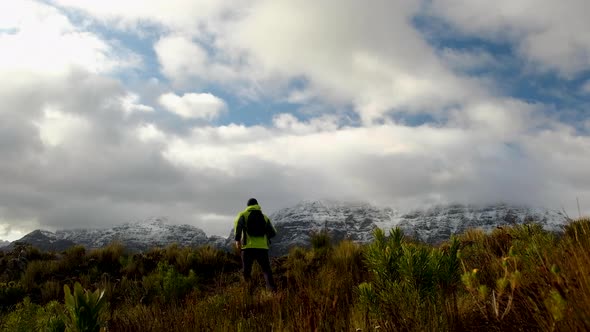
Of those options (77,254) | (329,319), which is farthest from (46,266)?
(329,319)

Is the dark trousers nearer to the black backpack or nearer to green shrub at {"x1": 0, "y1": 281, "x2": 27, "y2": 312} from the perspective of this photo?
the black backpack

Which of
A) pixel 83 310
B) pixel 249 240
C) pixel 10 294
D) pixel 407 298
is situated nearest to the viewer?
pixel 83 310

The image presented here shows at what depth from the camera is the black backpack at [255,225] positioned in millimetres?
9469

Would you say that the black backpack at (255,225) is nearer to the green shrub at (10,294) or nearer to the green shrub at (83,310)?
the green shrub at (10,294)

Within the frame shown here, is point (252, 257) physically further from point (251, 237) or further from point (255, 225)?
point (255, 225)

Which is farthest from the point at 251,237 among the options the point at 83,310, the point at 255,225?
the point at 83,310

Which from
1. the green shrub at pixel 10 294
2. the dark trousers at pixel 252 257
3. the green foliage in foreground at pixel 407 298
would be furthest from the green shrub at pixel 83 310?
the green shrub at pixel 10 294

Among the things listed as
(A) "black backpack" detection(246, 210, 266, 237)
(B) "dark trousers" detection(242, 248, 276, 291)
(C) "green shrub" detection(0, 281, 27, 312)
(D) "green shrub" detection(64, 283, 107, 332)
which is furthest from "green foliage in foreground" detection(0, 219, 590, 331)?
(A) "black backpack" detection(246, 210, 266, 237)

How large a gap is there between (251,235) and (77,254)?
9.61 m

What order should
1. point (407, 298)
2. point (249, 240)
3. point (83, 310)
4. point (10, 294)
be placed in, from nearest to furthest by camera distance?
point (83, 310)
point (407, 298)
point (249, 240)
point (10, 294)

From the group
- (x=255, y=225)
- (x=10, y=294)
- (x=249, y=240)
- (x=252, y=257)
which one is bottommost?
(x=10, y=294)

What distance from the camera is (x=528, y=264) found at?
349 centimetres

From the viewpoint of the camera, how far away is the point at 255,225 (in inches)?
373

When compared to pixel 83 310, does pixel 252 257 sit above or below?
below
